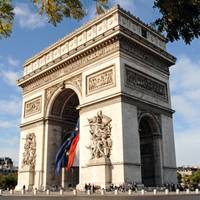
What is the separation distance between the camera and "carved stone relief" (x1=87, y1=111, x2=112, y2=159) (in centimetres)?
2219

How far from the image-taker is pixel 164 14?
5203 millimetres

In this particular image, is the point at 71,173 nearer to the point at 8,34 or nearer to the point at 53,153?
the point at 53,153

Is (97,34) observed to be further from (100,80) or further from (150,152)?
(150,152)

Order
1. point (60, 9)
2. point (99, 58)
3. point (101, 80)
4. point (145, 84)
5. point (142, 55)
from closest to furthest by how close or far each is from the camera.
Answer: point (60, 9) → point (101, 80) → point (99, 58) → point (145, 84) → point (142, 55)

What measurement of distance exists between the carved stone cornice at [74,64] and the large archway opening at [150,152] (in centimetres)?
604

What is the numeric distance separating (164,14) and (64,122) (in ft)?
83.3

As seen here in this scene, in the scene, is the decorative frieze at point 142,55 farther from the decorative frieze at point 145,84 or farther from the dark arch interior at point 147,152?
the dark arch interior at point 147,152

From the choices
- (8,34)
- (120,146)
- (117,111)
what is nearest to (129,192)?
(120,146)

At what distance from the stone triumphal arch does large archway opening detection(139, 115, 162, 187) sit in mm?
77

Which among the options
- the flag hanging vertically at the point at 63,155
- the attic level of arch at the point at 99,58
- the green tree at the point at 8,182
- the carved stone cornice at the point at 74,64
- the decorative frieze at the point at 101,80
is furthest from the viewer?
the green tree at the point at 8,182

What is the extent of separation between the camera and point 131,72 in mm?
23906

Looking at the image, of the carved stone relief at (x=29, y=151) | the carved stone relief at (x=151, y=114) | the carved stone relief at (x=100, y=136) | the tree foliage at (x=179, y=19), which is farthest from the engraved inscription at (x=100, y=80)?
the tree foliage at (x=179, y=19)

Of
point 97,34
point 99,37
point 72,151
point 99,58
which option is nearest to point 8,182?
point 72,151

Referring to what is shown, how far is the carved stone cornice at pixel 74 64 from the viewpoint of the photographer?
23969mm
